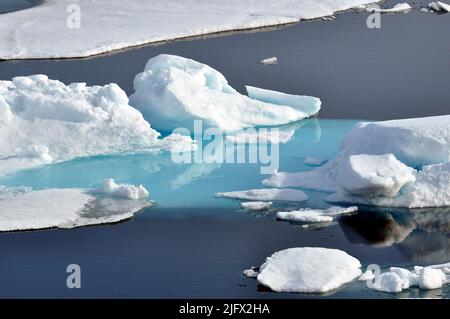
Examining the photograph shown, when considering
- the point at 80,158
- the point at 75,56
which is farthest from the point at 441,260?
the point at 75,56

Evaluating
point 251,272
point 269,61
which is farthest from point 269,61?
point 251,272

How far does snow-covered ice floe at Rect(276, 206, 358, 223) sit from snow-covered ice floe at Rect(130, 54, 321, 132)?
124 inches

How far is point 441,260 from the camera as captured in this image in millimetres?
11156

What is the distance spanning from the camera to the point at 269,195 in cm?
1277

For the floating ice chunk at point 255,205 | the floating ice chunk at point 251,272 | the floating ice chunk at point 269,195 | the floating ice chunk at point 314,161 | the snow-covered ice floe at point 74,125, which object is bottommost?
the floating ice chunk at point 251,272

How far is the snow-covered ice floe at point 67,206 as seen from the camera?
11.9 meters

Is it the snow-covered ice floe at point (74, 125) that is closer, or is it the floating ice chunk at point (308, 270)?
the floating ice chunk at point (308, 270)

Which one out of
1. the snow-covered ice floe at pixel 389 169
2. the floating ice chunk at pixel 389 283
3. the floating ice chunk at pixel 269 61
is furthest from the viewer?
the floating ice chunk at pixel 269 61

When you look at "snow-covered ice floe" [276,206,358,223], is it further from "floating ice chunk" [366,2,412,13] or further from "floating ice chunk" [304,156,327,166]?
"floating ice chunk" [366,2,412,13]

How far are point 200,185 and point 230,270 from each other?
2.55m

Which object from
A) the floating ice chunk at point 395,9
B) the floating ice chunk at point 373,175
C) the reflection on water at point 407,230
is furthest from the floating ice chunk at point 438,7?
the reflection on water at point 407,230

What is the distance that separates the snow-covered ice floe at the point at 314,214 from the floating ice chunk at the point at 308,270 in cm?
110

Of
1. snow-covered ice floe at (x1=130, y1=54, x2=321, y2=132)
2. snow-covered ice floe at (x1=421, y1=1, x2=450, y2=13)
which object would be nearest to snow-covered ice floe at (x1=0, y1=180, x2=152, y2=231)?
snow-covered ice floe at (x1=130, y1=54, x2=321, y2=132)

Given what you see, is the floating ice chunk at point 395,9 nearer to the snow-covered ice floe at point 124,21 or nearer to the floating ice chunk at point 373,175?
the snow-covered ice floe at point 124,21
